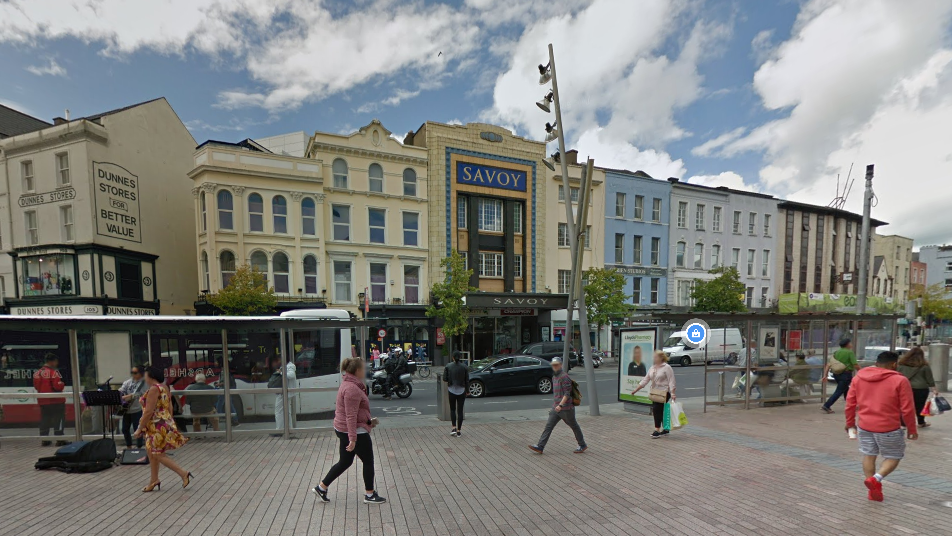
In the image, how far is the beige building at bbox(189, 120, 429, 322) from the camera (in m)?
20.1

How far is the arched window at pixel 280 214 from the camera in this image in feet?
68.9

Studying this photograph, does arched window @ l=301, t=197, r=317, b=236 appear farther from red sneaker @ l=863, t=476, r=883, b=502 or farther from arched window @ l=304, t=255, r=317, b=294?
red sneaker @ l=863, t=476, r=883, b=502

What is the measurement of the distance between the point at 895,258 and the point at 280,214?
6414 cm

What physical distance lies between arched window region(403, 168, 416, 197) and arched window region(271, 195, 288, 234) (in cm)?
666

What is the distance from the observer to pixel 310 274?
21594 millimetres

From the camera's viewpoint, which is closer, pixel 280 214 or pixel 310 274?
pixel 280 214

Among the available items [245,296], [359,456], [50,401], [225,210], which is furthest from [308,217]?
[359,456]

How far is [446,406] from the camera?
29.6 ft

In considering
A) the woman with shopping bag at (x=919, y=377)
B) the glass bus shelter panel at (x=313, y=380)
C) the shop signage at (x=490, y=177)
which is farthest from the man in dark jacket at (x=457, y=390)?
the shop signage at (x=490, y=177)

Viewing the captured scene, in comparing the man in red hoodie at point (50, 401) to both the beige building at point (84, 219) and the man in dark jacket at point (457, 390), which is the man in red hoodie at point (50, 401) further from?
the beige building at point (84, 219)

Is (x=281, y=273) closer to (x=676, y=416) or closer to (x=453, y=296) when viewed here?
(x=453, y=296)

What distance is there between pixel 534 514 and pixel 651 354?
6.06m

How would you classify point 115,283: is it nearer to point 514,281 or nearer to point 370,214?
point 370,214

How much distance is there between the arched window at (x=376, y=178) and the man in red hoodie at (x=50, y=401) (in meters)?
17.3
